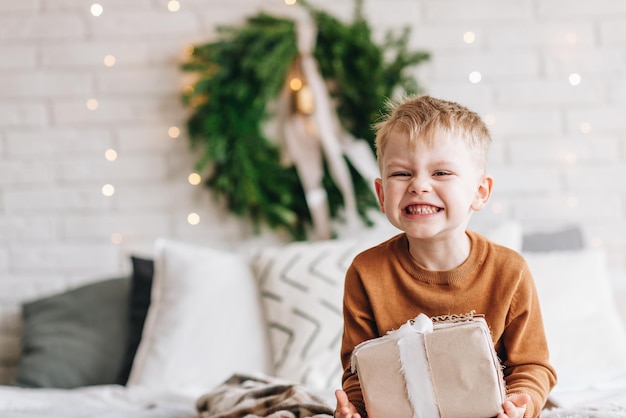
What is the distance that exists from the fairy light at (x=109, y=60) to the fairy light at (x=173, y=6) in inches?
9.1

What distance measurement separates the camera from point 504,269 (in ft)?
3.66

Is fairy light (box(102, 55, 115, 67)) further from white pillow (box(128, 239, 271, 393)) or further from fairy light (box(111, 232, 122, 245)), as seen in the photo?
white pillow (box(128, 239, 271, 393))

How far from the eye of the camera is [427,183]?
Answer: 3.41 ft

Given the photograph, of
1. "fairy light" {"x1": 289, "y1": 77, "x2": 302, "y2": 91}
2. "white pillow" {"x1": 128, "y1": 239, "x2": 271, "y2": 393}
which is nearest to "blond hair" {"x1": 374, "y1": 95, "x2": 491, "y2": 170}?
"white pillow" {"x1": 128, "y1": 239, "x2": 271, "y2": 393}

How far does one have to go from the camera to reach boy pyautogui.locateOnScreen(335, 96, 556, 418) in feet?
3.44

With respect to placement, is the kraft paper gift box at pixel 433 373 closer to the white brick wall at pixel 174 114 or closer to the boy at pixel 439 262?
the boy at pixel 439 262

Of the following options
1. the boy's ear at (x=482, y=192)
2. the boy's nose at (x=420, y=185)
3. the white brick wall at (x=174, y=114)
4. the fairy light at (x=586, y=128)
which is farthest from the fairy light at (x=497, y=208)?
the boy's nose at (x=420, y=185)

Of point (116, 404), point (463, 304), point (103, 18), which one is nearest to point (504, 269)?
point (463, 304)

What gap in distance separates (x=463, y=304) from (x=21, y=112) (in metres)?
1.74

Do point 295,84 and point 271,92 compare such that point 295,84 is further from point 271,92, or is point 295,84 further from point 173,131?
point 173,131

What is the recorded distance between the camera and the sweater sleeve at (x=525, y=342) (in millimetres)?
1088

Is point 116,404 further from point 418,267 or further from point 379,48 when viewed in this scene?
point 379,48

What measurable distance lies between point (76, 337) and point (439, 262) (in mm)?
1270

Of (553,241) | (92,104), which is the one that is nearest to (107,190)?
(92,104)
